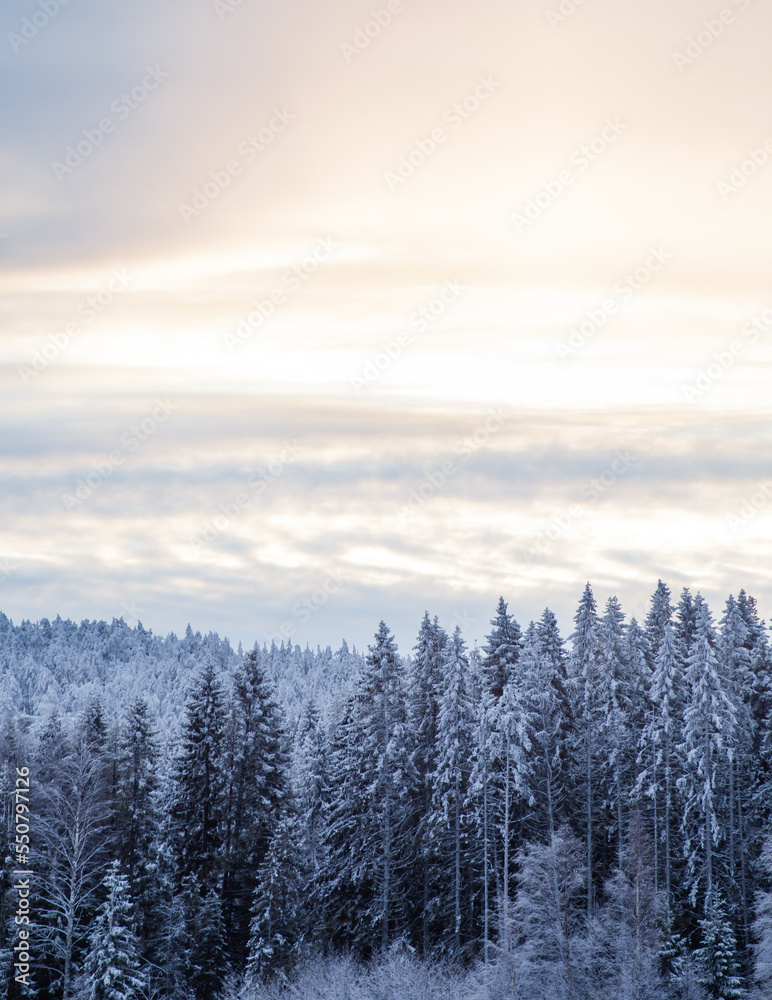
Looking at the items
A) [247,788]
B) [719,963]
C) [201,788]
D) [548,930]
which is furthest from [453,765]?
[719,963]

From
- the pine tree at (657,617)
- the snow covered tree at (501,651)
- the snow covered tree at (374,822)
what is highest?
the pine tree at (657,617)

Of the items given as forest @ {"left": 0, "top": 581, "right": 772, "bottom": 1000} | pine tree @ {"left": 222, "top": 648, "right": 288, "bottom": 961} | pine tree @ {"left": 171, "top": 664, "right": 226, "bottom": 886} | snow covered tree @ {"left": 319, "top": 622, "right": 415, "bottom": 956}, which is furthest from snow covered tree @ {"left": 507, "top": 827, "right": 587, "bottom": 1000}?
pine tree @ {"left": 171, "top": 664, "right": 226, "bottom": 886}

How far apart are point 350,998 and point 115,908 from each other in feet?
34.3

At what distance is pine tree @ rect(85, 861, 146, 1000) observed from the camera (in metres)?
38.5

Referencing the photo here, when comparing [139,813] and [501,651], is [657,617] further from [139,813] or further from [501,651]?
[139,813]

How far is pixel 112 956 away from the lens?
3869 centimetres

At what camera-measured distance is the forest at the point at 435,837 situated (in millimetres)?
41781

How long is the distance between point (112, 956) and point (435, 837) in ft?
61.7

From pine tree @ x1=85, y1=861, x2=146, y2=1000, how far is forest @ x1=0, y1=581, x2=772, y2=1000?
0.38ft

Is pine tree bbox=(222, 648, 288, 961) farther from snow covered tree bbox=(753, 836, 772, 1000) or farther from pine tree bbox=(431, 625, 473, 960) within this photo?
snow covered tree bbox=(753, 836, 772, 1000)

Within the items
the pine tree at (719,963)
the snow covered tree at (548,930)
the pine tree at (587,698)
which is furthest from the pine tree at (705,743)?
the snow covered tree at (548,930)

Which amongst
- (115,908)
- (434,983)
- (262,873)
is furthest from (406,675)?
(115,908)

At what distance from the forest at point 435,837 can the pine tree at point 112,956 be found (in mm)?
115

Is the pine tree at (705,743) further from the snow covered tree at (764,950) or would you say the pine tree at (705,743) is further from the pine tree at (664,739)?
the snow covered tree at (764,950)
